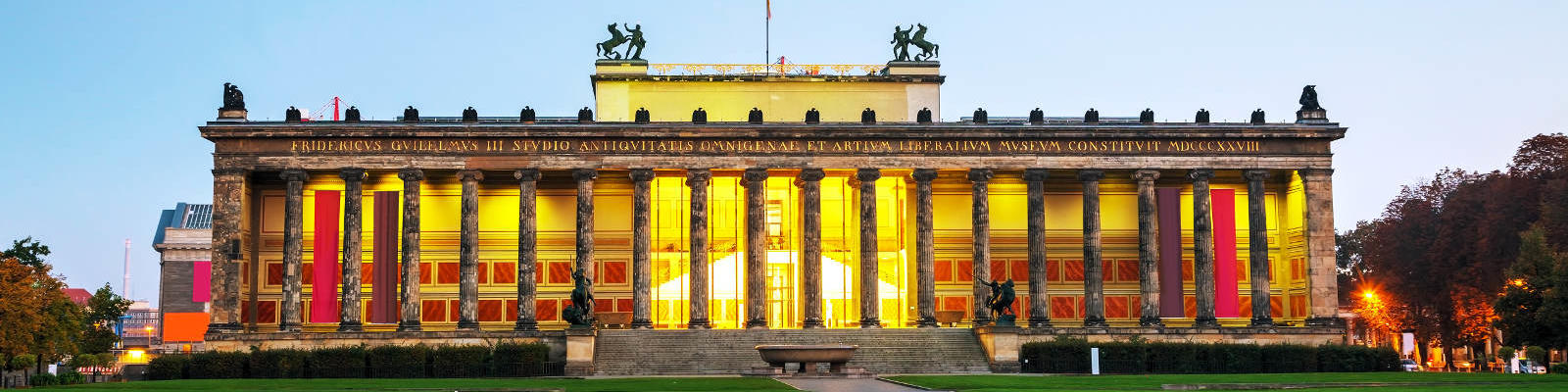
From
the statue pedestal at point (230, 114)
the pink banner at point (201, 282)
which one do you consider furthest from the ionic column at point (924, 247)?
the pink banner at point (201, 282)

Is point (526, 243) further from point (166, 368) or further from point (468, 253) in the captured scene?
point (166, 368)

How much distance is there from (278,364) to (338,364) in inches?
77.9

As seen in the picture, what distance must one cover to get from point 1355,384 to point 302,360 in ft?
113

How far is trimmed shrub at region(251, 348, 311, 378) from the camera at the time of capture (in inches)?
2248

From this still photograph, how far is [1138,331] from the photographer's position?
6562 centimetres

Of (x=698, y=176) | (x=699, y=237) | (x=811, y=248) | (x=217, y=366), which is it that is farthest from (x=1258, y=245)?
(x=217, y=366)

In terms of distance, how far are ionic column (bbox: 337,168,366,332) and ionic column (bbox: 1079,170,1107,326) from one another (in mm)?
28888

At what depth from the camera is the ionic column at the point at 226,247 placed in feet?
214

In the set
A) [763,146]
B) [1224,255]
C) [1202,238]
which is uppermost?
[763,146]

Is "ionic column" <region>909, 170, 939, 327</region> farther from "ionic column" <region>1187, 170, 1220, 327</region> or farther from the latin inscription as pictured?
"ionic column" <region>1187, 170, 1220, 327</region>

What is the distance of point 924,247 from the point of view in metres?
67.4

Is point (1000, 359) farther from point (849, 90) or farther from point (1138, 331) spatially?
point (849, 90)

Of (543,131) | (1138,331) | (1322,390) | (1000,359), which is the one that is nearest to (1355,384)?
(1322,390)

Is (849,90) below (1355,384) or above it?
above
